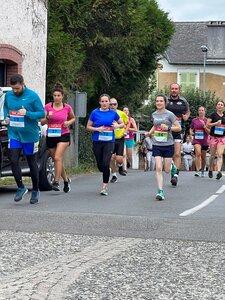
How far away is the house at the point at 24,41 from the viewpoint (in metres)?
21.4

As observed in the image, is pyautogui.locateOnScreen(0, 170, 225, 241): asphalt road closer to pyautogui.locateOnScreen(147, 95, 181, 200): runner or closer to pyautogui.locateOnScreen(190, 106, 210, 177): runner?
pyautogui.locateOnScreen(147, 95, 181, 200): runner

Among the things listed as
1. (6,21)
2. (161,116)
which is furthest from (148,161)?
(161,116)

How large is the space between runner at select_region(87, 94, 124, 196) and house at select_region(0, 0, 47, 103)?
6794mm

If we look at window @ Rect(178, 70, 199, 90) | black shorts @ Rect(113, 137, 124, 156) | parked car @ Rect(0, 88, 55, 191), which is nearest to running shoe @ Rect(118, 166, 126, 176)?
black shorts @ Rect(113, 137, 124, 156)

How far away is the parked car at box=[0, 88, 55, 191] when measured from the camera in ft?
47.2

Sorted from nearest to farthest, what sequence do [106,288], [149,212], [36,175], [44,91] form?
[106,288] → [149,212] → [36,175] → [44,91]

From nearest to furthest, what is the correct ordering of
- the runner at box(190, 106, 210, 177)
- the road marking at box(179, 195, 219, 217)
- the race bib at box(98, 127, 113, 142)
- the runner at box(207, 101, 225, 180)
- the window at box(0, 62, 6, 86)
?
the road marking at box(179, 195, 219, 217)
the race bib at box(98, 127, 113, 142)
the runner at box(207, 101, 225, 180)
the runner at box(190, 106, 210, 177)
the window at box(0, 62, 6, 86)

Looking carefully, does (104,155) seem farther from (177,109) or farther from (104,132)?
(177,109)

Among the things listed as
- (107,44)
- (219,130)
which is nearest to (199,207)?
(219,130)

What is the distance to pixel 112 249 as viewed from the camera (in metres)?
8.68

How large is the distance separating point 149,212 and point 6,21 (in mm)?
10416

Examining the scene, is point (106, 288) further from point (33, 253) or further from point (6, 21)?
point (6, 21)

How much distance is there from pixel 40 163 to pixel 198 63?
4812 centimetres

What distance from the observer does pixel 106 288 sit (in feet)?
22.5
